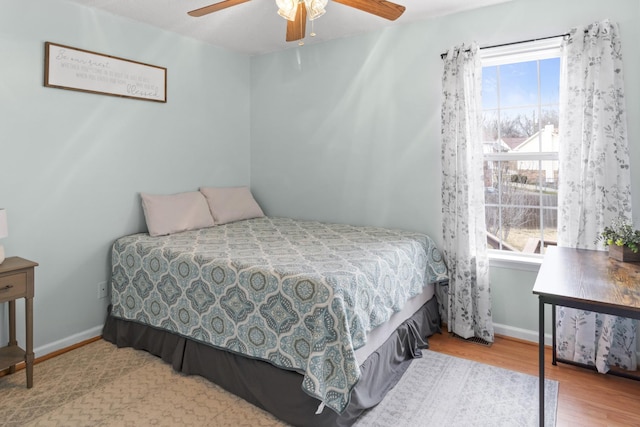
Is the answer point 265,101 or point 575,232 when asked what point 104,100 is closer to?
point 265,101

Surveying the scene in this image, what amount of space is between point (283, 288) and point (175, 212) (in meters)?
1.63

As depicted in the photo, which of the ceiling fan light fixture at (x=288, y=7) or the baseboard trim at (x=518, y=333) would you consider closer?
the ceiling fan light fixture at (x=288, y=7)

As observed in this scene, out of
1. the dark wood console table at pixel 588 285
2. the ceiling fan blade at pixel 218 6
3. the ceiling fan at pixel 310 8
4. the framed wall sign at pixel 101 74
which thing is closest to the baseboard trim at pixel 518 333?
the dark wood console table at pixel 588 285

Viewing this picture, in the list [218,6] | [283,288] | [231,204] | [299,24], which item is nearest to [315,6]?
[299,24]

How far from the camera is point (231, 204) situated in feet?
12.3

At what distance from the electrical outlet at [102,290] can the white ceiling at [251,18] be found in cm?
207

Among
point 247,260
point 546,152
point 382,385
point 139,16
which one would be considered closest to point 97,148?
point 139,16

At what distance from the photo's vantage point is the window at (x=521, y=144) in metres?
2.88

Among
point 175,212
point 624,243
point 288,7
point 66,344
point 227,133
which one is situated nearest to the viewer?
point 288,7

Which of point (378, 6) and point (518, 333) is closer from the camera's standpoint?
point (378, 6)

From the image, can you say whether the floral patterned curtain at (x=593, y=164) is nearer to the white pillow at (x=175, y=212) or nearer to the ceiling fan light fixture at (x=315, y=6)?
the ceiling fan light fixture at (x=315, y=6)

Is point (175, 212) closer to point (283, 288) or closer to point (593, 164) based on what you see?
point (283, 288)

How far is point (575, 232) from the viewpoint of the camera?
8.41 ft

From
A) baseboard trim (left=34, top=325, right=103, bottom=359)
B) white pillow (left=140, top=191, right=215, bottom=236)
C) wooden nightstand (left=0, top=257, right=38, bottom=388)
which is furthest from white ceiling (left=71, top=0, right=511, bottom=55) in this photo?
baseboard trim (left=34, top=325, right=103, bottom=359)
